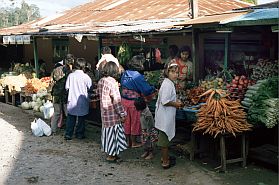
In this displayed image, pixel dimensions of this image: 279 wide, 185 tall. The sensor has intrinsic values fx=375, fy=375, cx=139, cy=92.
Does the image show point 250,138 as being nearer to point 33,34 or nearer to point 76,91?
point 76,91

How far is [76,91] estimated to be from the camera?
299 inches

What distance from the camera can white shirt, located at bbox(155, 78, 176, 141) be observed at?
18.5 feet

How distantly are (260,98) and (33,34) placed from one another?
27.7 feet

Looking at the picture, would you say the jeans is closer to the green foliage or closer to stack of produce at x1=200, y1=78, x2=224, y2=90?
stack of produce at x1=200, y1=78, x2=224, y2=90

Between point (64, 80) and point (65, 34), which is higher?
point (65, 34)

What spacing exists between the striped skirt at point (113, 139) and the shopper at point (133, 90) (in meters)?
0.45

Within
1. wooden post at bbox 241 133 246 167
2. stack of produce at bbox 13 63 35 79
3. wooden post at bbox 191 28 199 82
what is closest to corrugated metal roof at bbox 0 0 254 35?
wooden post at bbox 191 28 199 82

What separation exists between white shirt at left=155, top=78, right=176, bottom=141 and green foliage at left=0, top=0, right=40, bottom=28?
6103 cm

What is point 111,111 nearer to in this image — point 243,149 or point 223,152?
point 223,152

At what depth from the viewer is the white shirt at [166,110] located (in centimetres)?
564

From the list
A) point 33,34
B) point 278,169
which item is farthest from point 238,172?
point 33,34

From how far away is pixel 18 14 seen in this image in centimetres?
6969

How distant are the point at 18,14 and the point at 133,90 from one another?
68587mm

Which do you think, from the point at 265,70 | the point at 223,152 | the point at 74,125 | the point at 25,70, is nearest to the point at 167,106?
the point at 223,152
